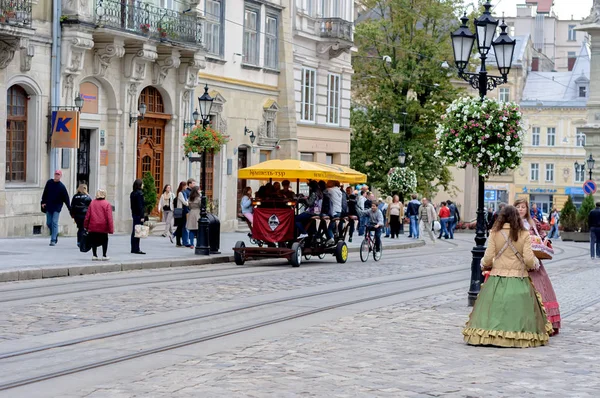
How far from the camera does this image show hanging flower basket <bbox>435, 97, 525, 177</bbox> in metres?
17.3

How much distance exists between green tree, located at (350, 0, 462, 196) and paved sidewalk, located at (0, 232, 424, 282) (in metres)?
26.5

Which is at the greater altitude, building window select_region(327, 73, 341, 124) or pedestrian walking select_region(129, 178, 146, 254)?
building window select_region(327, 73, 341, 124)

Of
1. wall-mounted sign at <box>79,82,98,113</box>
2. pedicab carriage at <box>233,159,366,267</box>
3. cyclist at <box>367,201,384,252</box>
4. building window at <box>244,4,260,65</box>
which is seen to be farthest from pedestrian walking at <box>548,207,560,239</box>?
pedicab carriage at <box>233,159,366,267</box>

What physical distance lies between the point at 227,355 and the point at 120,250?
14.8m

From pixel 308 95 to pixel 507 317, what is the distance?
32.6 meters

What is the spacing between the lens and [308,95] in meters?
44.2

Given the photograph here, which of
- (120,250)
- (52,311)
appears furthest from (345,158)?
(52,311)

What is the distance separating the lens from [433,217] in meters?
44.0

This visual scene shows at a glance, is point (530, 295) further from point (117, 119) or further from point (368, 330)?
point (117, 119)

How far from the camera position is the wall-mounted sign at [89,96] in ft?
102

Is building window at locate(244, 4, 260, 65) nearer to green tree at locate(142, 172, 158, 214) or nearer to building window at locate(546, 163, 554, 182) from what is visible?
green tree at locate(142, 172, 158, 214)

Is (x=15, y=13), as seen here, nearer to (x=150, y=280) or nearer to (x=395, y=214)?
(x=150, y=280)

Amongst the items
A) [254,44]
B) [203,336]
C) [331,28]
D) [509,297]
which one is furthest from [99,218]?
[331,28]

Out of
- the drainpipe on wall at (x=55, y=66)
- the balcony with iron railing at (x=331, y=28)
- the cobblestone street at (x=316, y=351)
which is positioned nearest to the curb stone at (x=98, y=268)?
the cobblestone street at (x=316, y=351)
